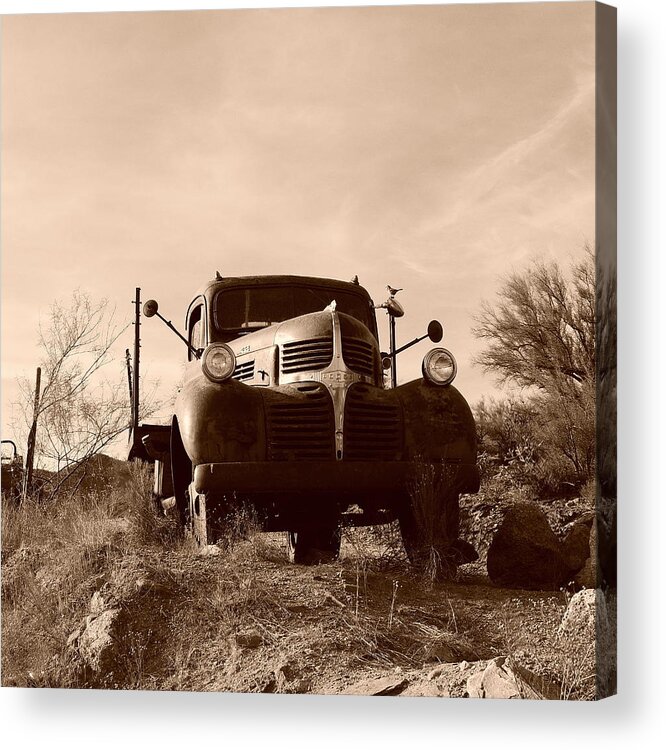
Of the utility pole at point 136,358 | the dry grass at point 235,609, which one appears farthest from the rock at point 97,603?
the utility pole at point 136,358

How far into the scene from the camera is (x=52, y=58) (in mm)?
6445

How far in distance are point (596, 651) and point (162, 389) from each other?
2.77m

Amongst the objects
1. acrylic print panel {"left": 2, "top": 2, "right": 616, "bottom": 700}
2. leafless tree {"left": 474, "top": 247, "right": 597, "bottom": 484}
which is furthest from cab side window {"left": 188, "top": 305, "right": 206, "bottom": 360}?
leafless tree {"left": 474, "top": 247, "right": 597, "bottom": 484}

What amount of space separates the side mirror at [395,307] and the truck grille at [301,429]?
62cm

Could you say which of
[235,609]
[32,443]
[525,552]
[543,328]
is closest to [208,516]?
[235,609]

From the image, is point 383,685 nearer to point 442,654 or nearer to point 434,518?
point 442,654

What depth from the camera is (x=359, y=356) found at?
643cm

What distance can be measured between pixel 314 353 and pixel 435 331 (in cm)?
→ 73

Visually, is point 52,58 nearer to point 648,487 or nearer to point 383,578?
point 383,578

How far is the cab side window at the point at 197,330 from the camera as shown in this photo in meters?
6.63

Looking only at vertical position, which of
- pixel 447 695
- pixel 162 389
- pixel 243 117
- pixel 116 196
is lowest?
pixel 447 695

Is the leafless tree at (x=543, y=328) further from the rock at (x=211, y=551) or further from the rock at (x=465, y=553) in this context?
the rock at (x=211, y=551)

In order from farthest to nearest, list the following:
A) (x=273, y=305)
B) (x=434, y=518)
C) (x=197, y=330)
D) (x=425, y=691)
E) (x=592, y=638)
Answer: (x=197, y=330)
(x=273, y=305)
(x=434, y=518)
(x=425, y=691)
(x=592, y=638)

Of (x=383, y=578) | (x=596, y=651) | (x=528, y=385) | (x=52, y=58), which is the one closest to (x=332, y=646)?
(x=383, y=578)
